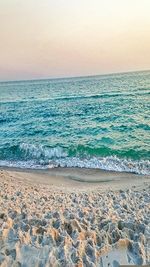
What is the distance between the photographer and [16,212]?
21.2 ft

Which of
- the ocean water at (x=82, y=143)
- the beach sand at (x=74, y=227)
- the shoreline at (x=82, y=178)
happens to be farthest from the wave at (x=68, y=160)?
the beach sand at (x=74, y=227)

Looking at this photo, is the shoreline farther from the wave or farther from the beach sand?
the beach sand

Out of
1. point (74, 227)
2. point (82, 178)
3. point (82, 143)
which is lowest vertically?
point (82, 178)

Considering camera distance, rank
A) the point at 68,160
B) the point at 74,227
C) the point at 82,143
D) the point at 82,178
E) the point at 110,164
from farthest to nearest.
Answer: the point at 82,143, the point at 68,160, the point at 110,164, the point at 82,178, the point at 74,227

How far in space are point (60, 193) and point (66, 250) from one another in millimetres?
4624

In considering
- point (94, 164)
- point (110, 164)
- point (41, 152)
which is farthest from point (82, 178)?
point (41, 152)

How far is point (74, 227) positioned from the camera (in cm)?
572

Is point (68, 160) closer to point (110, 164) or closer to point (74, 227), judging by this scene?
point (110, 164)

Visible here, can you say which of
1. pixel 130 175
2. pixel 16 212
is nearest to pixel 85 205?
pixel 16 212

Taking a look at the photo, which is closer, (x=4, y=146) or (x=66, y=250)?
(x=66, y=250)

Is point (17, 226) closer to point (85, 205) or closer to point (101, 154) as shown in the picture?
point (85, 205)

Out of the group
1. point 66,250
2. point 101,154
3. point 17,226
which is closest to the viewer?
point 66,250

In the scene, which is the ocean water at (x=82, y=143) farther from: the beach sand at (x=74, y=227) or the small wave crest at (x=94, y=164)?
the beach sand at (x=74, y=227)

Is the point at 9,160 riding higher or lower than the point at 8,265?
lower
